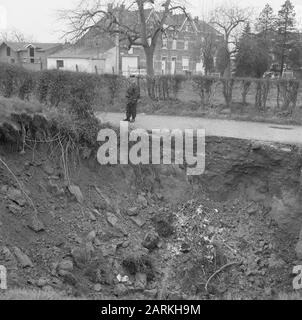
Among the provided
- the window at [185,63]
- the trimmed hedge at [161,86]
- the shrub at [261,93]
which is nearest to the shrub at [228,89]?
the trimmed hedge at [161,86]

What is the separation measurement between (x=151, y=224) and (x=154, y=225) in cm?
8

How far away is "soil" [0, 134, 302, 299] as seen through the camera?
306 inches

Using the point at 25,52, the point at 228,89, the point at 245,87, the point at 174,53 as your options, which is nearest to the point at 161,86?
the point at 228,89

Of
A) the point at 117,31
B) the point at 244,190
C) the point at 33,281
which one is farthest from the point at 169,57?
the point at 33,281

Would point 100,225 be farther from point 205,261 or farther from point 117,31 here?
point 117,31

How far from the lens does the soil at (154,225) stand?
7.77 metres

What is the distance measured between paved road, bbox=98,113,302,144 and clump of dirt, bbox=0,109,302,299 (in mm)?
1005

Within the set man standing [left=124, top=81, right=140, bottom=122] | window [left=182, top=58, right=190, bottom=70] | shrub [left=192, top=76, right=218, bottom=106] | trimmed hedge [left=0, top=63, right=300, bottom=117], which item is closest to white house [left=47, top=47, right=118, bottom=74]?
window [left=182, top=58, right=190, bottom=70]

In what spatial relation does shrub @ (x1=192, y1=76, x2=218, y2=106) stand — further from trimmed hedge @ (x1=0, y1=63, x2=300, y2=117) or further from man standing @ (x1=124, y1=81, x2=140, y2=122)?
man standing @ (x1=124, y1=81, x2=140, y2=122)

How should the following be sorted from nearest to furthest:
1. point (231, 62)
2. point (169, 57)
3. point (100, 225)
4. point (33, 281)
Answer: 1. point (33, 281)
2. point (100, 225)
3. point (231, 62)
4. point (169, 57)

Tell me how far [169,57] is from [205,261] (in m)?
51.6

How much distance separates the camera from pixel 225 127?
1412cm

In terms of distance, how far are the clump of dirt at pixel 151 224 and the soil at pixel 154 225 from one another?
2cm

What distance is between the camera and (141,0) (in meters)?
28.9
